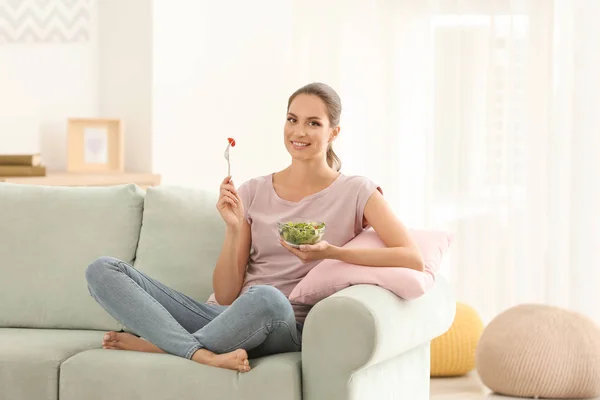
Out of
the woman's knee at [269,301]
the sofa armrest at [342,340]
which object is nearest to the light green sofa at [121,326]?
the sofa armrest at [342,340]

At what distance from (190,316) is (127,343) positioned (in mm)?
203

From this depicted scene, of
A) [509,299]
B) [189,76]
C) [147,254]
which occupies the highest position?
[189,76]

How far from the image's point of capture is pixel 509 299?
4859 mm

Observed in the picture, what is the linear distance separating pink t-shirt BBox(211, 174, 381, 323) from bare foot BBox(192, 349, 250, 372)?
0.39 meters

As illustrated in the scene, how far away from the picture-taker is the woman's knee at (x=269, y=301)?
2.75 m

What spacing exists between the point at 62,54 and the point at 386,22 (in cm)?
164

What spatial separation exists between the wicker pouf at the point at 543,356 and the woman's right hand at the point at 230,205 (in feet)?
4.79

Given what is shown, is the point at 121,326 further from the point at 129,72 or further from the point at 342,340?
the point at 129,72

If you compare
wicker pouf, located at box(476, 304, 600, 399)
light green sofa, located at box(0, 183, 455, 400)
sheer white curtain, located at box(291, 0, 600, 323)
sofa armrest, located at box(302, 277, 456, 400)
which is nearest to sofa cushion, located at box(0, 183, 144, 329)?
light green sofa, located at box(0, 183, 455, 400)

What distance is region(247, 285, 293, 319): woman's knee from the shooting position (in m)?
2.75

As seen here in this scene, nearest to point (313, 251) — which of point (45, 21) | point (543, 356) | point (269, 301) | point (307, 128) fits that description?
point (269, 301)

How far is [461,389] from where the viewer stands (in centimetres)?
421

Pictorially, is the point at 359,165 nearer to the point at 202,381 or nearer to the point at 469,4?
the point at 469,4

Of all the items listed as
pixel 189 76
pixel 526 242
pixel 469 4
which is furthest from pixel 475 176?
pixel 189 76
